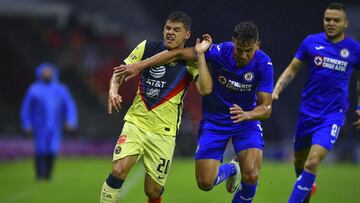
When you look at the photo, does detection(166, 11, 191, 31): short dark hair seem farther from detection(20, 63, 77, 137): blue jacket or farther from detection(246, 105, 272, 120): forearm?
detection(20, 63, 77, 137): blue jacket

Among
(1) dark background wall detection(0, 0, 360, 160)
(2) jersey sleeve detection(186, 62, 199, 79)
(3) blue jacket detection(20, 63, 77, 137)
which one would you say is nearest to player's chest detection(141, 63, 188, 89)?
(2) jersey sleeve detection(186, 62, 199, 79)

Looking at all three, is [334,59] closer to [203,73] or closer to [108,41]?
[203,73]

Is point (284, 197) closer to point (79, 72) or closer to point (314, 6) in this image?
point (314, 6)

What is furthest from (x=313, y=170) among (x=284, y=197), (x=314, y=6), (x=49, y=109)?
(x=314, y=6)

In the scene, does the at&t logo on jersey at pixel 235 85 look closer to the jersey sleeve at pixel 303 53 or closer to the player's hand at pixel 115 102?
the jersey sleeve at pixel 303 53

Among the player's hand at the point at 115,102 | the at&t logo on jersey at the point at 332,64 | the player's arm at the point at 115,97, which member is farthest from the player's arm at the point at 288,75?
the player's hand at the point at 115,102

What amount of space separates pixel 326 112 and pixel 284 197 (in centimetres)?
418

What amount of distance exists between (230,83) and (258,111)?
2.14 feet

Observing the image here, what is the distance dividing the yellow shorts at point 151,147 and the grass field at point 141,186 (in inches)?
149

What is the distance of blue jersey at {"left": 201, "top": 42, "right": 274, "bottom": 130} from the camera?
935 cm

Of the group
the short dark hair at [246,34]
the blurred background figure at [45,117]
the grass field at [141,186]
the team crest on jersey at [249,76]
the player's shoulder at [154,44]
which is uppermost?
the short dark hair at [246,34]

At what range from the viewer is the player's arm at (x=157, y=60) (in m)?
9.09

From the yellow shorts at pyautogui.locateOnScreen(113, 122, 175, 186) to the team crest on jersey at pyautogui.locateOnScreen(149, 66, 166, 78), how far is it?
650 millimetres

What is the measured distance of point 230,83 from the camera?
952cm
